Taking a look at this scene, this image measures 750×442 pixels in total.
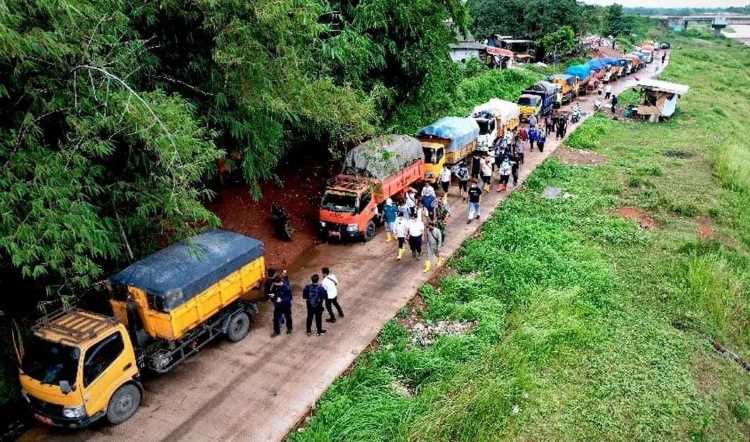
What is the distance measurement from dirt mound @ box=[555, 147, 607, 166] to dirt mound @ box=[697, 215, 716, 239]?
728cm

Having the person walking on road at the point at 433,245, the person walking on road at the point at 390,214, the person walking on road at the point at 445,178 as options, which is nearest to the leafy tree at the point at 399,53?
the person walking on road at the point at 445,178

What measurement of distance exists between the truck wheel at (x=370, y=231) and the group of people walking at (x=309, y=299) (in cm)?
469

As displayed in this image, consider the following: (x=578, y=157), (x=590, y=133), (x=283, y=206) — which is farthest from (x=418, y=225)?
(x=590, y=133)

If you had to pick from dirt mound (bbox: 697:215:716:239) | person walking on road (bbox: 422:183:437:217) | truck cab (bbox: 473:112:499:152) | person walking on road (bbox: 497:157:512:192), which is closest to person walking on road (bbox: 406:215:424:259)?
person walking on road (bbox: 422:183:437:217)

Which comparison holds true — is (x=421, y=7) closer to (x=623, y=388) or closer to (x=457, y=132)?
(x=457, y=132)

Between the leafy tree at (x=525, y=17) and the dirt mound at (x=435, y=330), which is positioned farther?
the leafy tree at (x=525, y=17)

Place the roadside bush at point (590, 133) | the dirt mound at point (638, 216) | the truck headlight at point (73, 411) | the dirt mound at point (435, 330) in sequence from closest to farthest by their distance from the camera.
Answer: the truck headlight at point (73, 411), the dirt mound at point (435, 330), the dirt mound at point (638, 216), the roadside bush at point (590, 133)

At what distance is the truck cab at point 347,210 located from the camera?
17031 millimetres

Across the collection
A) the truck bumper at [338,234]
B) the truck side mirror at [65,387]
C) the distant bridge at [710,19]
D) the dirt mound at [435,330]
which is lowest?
the distant bridge at [710,19]

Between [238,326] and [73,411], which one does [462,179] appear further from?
[73,411]

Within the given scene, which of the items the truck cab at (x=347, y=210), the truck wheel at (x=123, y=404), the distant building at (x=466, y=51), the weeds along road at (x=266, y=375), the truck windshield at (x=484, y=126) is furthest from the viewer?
the distant building at (x=466, y=51)

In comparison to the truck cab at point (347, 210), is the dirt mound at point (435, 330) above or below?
below

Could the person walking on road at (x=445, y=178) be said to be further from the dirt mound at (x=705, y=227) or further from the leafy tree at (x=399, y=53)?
the dirt mound at (x=705, y=227)

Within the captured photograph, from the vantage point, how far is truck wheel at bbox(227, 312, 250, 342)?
12.4 metres
